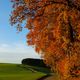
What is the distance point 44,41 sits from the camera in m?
32.0

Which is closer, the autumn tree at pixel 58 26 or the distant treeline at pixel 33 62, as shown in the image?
the autumn tree at pixel 58 26

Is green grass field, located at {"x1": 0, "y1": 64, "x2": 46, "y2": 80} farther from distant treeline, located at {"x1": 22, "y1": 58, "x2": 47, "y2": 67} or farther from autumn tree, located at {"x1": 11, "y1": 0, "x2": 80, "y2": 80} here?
autumn tree, located at {"x1": 11, "y1": 0, "x2": 80, "y2": 80}

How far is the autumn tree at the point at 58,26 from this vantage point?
28.9 meters

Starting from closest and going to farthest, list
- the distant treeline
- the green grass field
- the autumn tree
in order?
the autumn tree
the green grass field
the distant treeline

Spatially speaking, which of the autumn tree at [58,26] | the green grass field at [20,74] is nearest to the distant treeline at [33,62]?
the green grass field at [20,74]

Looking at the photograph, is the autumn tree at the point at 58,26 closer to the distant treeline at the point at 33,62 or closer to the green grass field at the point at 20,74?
the green grass field at the point at 20,74

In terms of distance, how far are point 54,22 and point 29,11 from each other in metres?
2.36

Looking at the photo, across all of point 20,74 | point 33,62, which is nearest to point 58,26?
point 20,74

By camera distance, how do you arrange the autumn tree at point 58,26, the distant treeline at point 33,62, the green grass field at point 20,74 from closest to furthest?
the autumn tree at point 58,26 → the green grass field at point 20,74 → the distant treeline at point 33,62

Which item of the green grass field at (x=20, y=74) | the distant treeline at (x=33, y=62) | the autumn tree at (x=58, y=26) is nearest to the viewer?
the autumn tree at (x=58, y=26)

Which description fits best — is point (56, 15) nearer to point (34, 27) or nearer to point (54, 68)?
point (34, 27)

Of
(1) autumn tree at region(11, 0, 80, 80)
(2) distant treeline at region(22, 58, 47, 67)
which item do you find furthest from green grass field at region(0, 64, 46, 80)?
(1) autumn tree at region(11, 0, 80, 80)

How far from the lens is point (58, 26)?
29.8m

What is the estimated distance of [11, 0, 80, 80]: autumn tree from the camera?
28894mm
